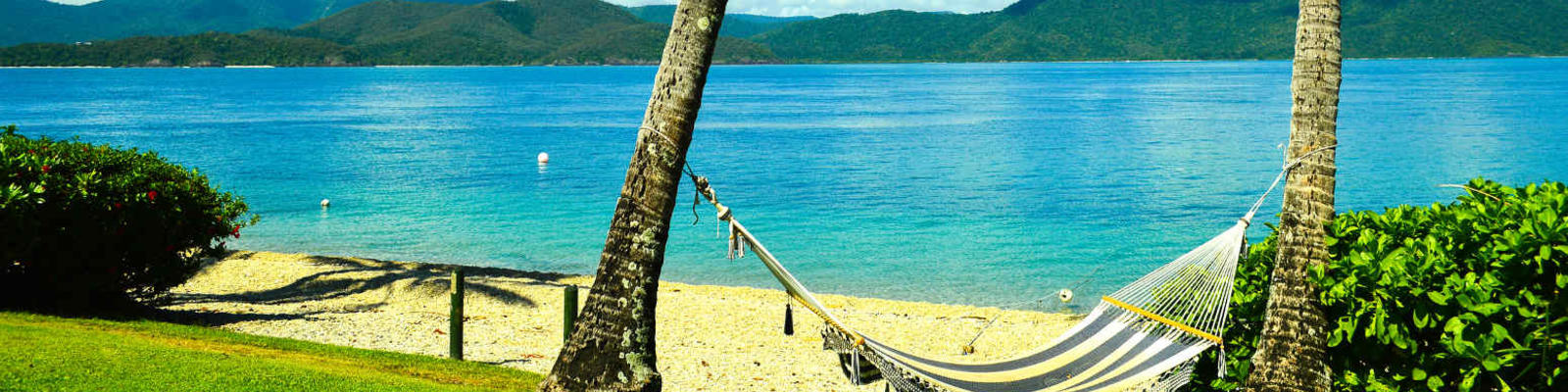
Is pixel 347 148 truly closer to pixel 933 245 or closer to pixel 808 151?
pixel 808 151

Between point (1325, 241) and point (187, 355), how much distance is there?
5.21 metres

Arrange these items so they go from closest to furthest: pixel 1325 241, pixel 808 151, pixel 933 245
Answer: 1. pixel 1325 241
2. pixel 933 245
3. pixel 808 151

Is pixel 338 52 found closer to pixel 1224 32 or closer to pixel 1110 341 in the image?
pixel 1224 32

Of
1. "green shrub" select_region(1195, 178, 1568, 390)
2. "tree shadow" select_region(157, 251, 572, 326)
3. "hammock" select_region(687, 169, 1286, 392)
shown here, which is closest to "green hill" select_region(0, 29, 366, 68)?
"tree shadow" select_region(157, 251, 572, 326)

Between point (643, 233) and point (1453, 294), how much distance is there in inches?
119

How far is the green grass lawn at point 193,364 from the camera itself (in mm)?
4863

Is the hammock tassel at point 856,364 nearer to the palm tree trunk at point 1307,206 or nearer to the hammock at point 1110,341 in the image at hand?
the hammock at point 1110,341

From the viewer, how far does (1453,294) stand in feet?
12.9

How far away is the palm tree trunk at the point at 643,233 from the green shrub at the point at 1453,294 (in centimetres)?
261

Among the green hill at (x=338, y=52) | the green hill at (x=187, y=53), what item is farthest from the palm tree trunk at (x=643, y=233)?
the green hill at (x=187, y=53)

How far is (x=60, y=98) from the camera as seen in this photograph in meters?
73.4

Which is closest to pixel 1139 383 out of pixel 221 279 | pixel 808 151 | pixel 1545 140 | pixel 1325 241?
pixel 1325 241

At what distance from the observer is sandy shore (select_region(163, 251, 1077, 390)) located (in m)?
8.02

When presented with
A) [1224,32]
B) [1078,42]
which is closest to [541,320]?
[1224,32]
